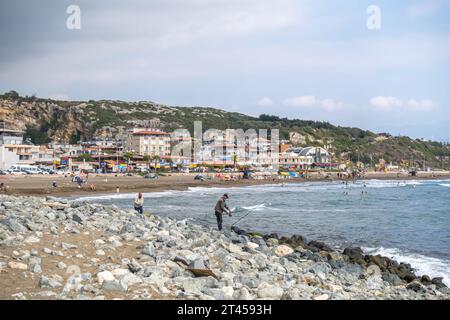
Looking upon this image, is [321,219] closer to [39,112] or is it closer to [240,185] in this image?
[240,185]

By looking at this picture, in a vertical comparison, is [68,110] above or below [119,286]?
above

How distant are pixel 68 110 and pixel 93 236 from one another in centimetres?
12395

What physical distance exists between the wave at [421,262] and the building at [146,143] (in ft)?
285

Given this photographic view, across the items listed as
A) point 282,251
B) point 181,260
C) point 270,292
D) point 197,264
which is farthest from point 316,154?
point 270,292

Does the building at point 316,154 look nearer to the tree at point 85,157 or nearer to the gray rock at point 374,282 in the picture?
the tree at point 85,157

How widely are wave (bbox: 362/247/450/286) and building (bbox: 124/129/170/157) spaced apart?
86859mm

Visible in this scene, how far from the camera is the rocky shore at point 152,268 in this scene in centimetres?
750

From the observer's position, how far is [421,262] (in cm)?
1627

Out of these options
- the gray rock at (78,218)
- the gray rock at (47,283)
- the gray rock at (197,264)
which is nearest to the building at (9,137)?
the gray rock at (78,218)

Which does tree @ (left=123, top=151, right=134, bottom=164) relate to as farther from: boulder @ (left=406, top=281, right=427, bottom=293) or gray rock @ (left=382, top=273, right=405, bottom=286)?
boulder @ (left=406, top=281, right=427, bottom=293)

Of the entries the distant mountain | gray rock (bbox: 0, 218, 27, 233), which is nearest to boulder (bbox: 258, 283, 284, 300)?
gray rock (bbox: 0, 218, 27, 233)
